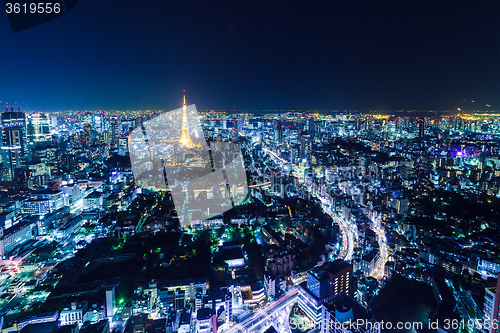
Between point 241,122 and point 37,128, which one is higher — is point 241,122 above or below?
above

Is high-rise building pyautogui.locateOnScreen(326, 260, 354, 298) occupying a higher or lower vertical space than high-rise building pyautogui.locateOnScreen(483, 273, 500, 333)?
lower

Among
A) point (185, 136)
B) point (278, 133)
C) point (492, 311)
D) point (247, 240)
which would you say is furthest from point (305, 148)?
point (492, 311)

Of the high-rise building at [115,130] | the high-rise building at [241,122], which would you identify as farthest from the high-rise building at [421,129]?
the high-rise building at [115,130]

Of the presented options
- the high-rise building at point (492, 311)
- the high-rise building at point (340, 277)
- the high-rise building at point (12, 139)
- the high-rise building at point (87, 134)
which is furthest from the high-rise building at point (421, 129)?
the high-rise building at point (12, 139)

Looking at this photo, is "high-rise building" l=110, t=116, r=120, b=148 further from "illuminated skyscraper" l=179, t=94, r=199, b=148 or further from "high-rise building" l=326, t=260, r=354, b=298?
"high-rise building" l=326, t=260, r=354, b=298

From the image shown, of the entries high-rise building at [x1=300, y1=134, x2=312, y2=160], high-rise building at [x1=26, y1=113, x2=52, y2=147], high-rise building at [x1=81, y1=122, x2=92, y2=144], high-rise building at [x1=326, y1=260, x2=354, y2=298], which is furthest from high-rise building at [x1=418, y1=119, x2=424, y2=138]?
high-rise building at [x1=26, y1=113, x2=52, y2=147]

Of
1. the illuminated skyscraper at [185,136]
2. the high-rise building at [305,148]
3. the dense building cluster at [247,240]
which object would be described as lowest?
the dense building cluster at [247,240]

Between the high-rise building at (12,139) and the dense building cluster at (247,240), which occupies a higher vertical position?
the high-rise building at (12,139)

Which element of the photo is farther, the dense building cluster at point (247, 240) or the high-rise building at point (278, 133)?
the high-rise building at point (278, 133)

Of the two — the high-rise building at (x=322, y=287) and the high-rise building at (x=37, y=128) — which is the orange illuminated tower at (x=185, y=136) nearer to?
the high-rise building at (x=37, y=128)

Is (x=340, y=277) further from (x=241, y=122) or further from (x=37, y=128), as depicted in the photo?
(x=37, y=128)

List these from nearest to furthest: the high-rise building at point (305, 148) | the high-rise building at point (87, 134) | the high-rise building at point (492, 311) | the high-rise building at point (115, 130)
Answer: the high-rise building at point (492, 311), the high-rise building at point (305, 148), the high-rise building at point (115, 130), the high-rise building at point (87, 134)

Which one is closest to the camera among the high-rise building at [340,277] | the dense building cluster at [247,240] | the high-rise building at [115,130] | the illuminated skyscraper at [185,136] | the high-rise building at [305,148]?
the dense building cluster at [247,240]
